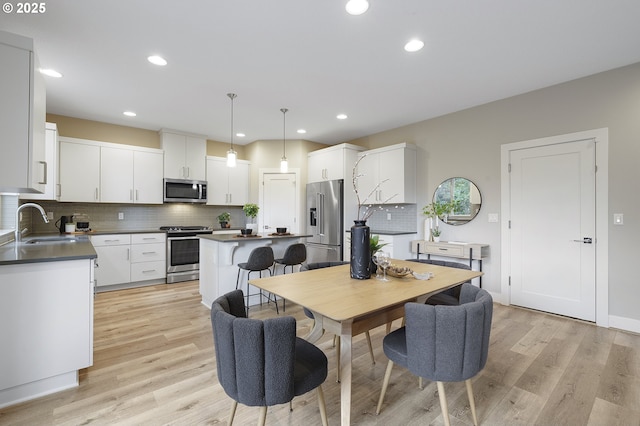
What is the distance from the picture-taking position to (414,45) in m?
2.58

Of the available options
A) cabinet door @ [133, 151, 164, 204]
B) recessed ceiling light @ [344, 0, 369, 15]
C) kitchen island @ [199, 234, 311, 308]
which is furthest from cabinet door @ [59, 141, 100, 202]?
recessed ceiling light @ [344, 0, 369, 15]

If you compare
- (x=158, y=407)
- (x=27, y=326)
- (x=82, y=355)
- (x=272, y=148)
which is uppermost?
(x=272, y=148)

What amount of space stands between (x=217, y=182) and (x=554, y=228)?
212 inches

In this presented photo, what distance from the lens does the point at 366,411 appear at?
1.76 meters

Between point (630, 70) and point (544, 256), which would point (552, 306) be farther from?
point (630, 70)

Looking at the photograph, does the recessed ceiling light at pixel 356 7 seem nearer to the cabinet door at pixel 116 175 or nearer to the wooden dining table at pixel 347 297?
the wooden dining table at pixel 347 297

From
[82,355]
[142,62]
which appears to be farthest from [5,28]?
[82,355]

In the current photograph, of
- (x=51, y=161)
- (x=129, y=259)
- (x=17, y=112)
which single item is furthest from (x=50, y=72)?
(x=129, y=259)

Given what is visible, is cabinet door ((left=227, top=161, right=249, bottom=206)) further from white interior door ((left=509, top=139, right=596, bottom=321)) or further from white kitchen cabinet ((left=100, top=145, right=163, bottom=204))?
white interior door ((left=509, top=139, right=596, bottom=321))

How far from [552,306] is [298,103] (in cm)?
407

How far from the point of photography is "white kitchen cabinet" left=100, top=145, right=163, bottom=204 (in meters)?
4.62

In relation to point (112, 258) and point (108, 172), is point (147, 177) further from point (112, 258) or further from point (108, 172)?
point (112, 258)

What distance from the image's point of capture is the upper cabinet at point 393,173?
4.63m

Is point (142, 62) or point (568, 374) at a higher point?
point (142, 62)
